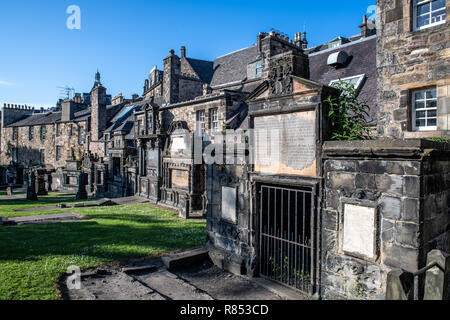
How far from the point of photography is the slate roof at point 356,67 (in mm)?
12971

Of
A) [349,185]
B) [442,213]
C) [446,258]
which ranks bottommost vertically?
[446,258]

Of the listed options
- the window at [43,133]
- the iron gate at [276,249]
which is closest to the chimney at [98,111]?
the window at [43,133]

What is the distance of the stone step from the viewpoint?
7559 millimetres

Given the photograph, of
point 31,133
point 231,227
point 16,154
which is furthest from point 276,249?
point 16,154

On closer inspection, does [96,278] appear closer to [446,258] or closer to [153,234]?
[153,234]

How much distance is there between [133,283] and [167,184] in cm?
1218

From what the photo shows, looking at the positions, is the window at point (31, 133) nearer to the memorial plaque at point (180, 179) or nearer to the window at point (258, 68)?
the memorial plaque at point (180, 179)

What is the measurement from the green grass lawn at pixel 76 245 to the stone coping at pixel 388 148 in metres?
5.88

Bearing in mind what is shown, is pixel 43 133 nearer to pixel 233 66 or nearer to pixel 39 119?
pixel 39 119

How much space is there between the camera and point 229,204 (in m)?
7.66

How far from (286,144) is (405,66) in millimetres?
5887

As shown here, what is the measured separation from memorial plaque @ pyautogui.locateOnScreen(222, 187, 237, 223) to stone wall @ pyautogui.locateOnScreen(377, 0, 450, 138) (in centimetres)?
582
